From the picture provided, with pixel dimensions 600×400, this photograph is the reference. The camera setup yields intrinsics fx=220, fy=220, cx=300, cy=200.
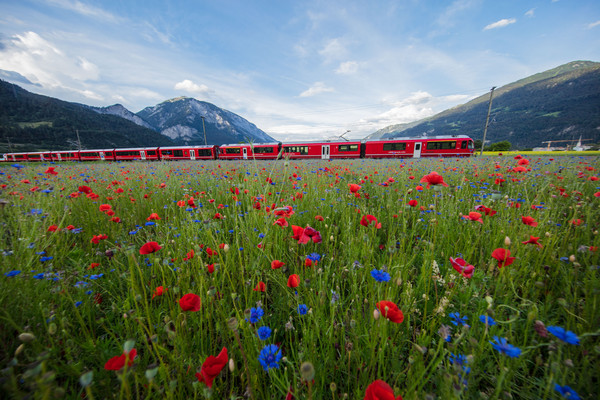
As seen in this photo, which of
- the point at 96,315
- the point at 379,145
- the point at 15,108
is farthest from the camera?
the point at 15,108

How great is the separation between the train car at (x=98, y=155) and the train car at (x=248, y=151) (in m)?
14.5

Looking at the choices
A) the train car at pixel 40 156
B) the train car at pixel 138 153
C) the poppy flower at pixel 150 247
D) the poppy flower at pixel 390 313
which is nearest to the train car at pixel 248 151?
the train car at pixel 138 153

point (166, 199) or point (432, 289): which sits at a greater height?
point (166, 199)

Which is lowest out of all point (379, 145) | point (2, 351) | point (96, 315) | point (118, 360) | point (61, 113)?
point (96, 315)

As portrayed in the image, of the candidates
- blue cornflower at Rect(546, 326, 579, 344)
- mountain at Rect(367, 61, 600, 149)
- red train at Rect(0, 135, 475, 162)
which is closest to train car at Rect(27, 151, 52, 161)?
red train at Rect(0, 135, 475, 162)

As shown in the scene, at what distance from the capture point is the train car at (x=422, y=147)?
725 inches

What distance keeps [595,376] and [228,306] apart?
5.36 feet

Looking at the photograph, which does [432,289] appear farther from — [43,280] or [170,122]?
[170,122]

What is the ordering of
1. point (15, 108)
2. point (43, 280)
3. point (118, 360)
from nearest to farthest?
1. point (118, 360)
2. point (43, 280)
3. point (15, 108)

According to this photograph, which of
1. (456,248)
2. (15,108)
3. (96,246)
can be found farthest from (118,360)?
(15,108)

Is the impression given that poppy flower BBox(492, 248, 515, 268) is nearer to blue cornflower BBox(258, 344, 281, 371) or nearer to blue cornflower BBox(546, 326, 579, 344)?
blue cornflower BBox(546, 326, 579, 344)

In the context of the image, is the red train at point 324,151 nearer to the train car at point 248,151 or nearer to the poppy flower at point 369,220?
the train car at point 248,151

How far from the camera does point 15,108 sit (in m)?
87.1

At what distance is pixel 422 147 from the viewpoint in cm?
1936
